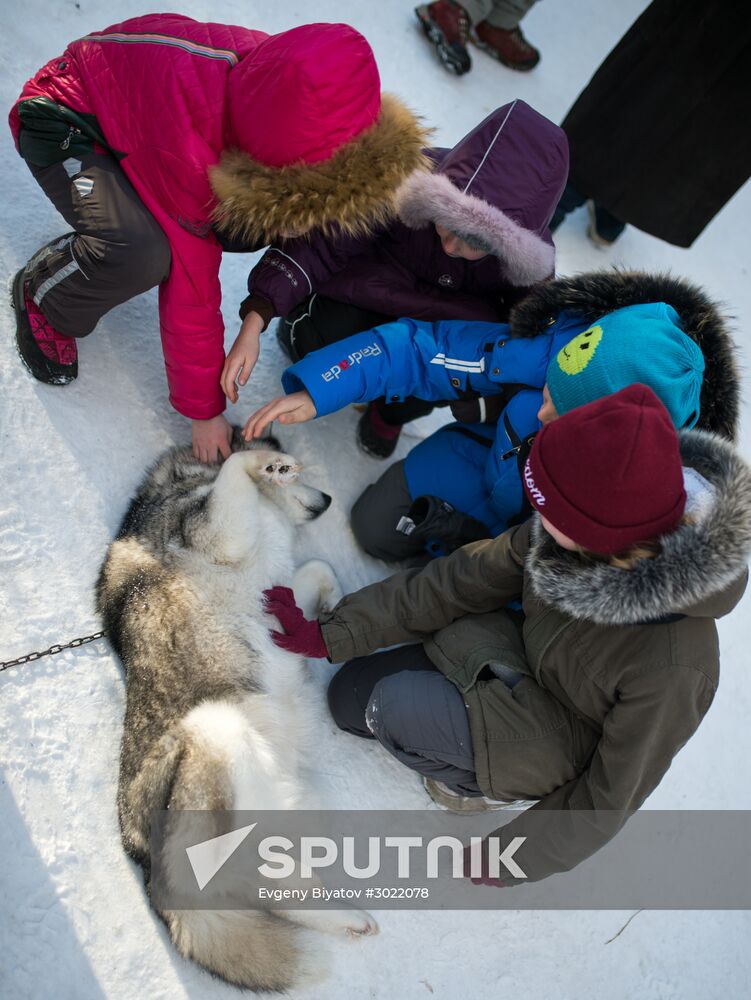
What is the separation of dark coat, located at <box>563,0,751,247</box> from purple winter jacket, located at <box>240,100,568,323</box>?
1.41 metres

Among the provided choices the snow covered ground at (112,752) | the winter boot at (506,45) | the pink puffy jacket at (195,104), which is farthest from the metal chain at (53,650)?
the winter boot at (506,45)

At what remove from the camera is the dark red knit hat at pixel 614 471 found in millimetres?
1571

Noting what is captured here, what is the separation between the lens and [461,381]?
259 cm

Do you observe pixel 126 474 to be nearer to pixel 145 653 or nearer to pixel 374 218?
pixel 145 653

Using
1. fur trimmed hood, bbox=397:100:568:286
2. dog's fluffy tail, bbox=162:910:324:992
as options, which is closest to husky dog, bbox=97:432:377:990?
→ dog's fluffy tail, bbox=162:910:324:992

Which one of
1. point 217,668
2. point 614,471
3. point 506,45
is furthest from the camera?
point 506,45

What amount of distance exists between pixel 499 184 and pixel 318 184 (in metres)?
0.67

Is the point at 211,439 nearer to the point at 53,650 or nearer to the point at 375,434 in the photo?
Result: the point at 375,434

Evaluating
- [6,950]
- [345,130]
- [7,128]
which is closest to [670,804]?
[6,950]

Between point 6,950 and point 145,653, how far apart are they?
86 cm

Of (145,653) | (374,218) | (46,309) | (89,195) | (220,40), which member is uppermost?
(220,40)

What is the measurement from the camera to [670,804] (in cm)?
283

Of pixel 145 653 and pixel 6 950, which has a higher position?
pixel 145 653

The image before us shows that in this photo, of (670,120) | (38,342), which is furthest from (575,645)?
(670,120)
